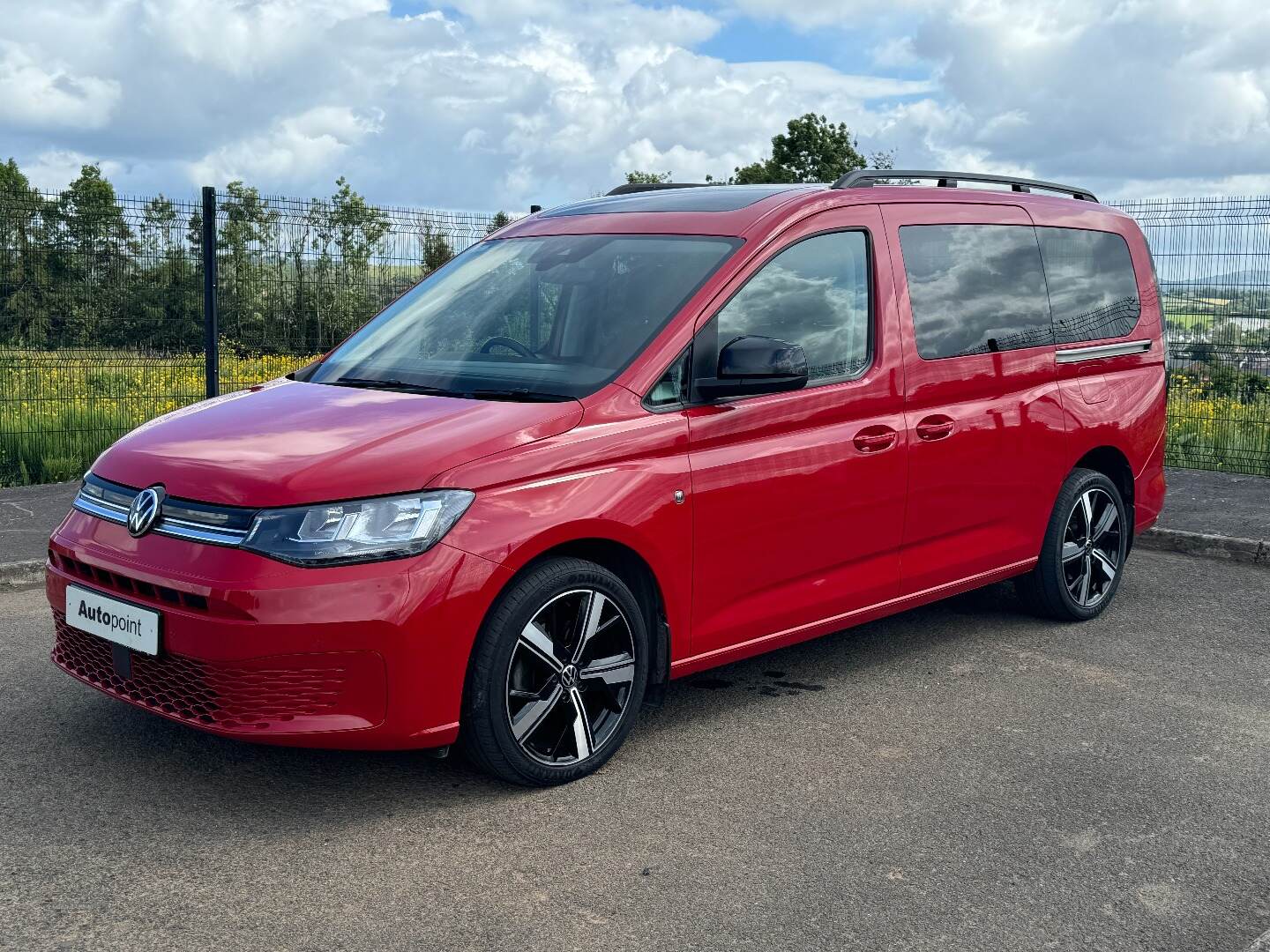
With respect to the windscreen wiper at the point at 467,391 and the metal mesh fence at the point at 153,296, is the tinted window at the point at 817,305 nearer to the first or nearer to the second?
the windscreen wiper at the point at 467,391

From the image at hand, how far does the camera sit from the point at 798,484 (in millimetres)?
4918

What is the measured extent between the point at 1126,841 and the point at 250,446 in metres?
2.88

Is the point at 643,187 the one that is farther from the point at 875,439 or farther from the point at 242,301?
the point at 242,301

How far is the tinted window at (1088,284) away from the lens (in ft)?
20.6

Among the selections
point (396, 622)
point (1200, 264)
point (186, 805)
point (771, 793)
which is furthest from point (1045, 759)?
point (1200, 264)

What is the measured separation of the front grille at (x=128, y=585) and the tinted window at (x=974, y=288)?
9.81ft

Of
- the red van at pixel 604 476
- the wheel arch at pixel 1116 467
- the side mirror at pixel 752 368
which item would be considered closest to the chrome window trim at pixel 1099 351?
the red van at pixel 604 476

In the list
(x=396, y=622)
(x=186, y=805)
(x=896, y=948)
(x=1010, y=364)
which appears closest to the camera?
(x=896, y=948)

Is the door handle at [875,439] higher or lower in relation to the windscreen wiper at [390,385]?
lower

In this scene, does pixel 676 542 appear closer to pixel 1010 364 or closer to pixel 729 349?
pixel 729 349

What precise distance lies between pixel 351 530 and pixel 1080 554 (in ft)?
12.9

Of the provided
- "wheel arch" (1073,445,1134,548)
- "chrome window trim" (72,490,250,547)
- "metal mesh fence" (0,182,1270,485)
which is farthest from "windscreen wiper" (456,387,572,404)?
"metal mesh fence" (0,182,1270,485)

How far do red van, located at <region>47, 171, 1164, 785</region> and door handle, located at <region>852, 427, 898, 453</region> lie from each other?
0.01 m

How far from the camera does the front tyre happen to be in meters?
4.10
